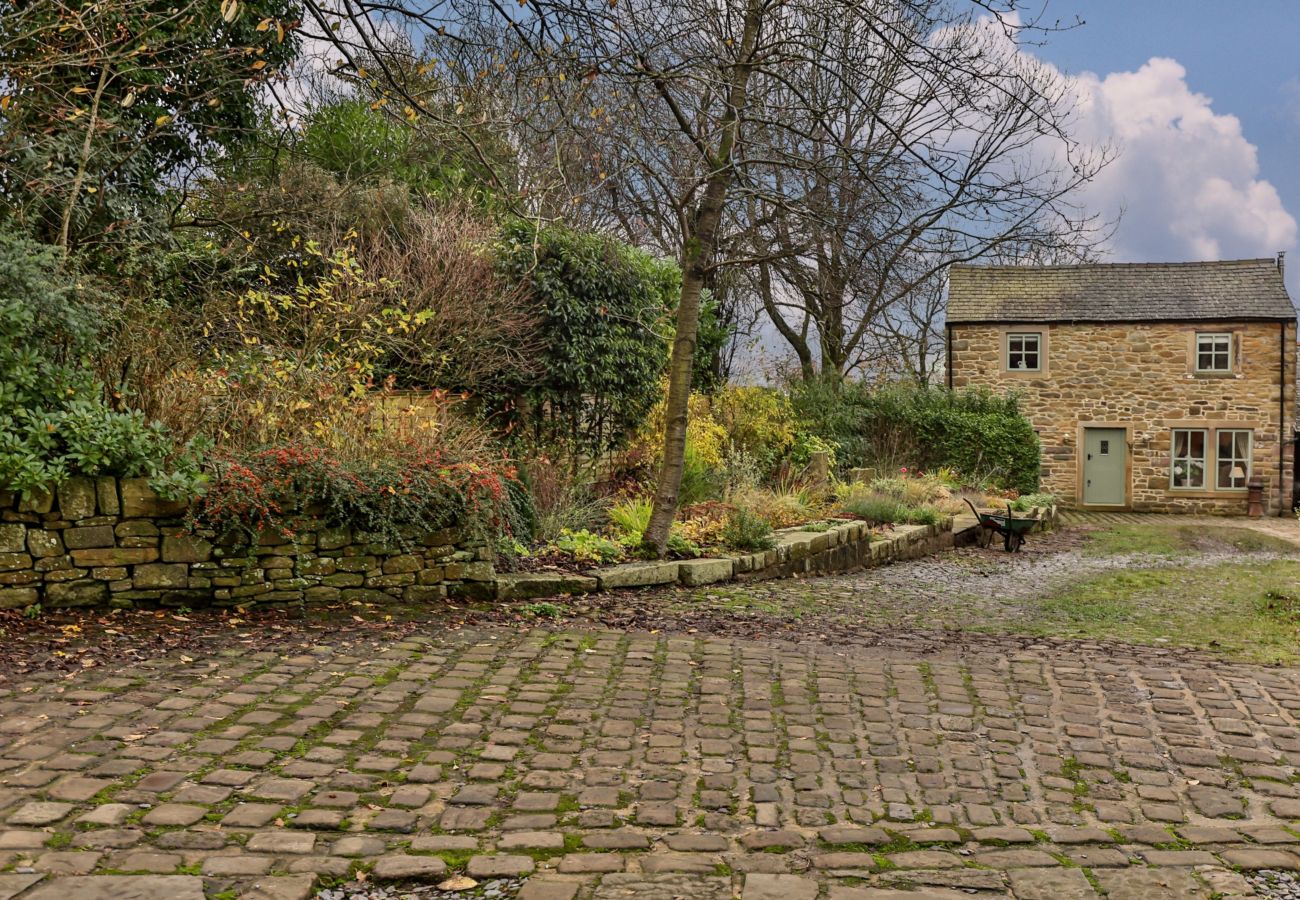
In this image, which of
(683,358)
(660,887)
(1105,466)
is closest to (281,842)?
(660,887)

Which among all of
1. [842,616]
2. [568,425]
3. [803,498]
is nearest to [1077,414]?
[803,498]

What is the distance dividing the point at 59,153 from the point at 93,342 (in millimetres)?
1872

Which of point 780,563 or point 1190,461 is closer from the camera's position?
point 780,563

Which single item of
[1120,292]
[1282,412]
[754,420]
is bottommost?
[754,420]

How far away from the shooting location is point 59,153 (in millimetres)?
8234

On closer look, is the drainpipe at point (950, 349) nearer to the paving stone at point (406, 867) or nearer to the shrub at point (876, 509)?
the shrub at point (876, 509)

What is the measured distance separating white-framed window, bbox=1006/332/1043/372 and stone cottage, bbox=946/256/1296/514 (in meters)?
0.02

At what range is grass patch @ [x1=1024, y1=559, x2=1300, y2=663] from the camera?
7617 mm

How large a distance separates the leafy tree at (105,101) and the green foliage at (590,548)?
182 inches

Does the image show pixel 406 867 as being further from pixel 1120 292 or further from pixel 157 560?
pixel 1120 292

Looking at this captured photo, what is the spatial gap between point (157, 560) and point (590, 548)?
3649 millimetres

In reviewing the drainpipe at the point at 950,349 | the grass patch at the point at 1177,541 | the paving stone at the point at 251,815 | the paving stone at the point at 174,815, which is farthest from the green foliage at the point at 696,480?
the drainpipe at the point at 950,349

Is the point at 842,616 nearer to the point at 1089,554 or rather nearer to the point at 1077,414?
the point at 1089,554

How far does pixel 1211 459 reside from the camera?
78.9 ft
